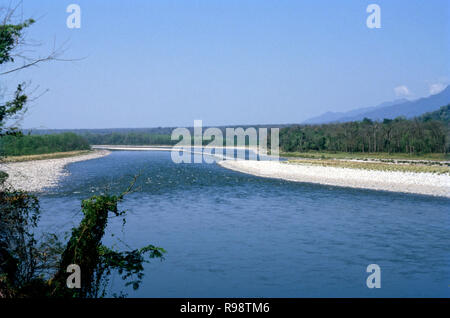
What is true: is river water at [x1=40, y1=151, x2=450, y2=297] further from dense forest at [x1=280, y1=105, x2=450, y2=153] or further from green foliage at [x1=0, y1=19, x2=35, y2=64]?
dense forest at [x1=280, y1=105, x2=450, y2=153]

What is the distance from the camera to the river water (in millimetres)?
12203

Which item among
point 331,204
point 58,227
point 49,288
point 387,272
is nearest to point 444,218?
point 331,204

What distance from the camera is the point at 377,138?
76.9 m

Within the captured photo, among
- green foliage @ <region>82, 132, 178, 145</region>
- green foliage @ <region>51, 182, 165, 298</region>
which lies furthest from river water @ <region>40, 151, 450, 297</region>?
green foliage @ <region>82, 132, 178, 145</region>

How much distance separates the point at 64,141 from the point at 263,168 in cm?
5215

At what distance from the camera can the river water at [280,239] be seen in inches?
480

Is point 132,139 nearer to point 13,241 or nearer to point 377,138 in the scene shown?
point 377,138

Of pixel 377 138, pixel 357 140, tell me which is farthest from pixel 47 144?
pixel 377 138

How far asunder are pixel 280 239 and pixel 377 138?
213ft

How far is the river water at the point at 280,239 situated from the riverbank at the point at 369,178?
263 cm

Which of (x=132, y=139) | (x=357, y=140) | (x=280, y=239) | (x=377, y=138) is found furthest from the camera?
(x=132, y=139)

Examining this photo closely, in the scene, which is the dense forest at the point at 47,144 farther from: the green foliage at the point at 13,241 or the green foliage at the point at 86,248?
the green foliage at the point at 86,248

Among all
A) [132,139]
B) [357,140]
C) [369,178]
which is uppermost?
[132,139]

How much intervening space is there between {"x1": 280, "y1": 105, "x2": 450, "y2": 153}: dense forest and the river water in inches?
1664
